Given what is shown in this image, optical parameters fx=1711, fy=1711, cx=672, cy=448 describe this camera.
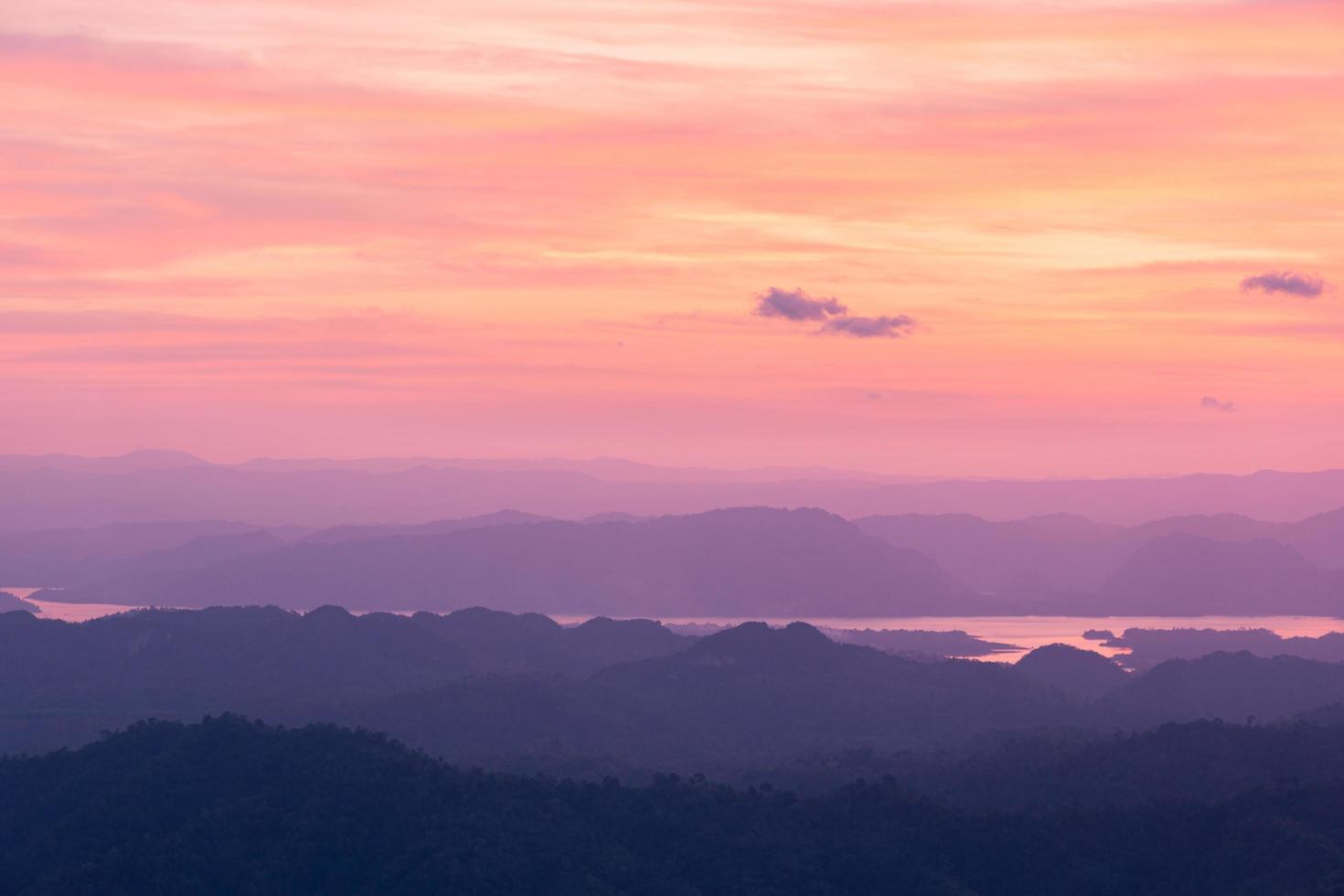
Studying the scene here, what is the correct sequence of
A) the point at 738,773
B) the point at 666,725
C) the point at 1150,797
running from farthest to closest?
1. the point at 666,725
2. the point at 738,773
3. the point at 1150,797

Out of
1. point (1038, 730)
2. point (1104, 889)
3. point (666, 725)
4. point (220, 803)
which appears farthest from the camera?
point (666, 725)

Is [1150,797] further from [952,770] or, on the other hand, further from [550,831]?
[550,831]

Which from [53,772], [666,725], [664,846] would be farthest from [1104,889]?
[666,725]

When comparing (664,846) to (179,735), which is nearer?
(664,846)

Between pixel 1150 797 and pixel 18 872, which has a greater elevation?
pixel 1150 797

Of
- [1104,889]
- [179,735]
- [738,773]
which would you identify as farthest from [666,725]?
[1104,889]

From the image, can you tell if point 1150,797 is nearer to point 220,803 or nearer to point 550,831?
point 550,831
